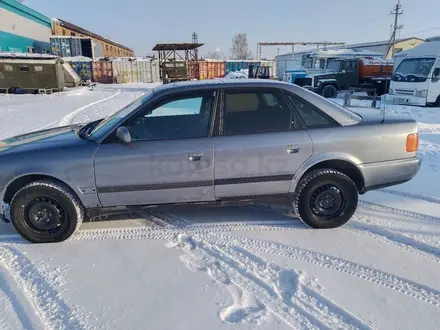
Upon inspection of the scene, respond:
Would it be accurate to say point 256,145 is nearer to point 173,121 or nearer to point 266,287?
point 173,121

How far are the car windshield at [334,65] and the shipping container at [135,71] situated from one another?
2174 cm

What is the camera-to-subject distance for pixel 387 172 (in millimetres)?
3551

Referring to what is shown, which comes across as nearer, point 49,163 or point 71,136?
point 49,163

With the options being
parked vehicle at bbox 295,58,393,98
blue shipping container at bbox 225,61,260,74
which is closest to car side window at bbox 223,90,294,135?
parked vehicle at bbox 295,58,393,98

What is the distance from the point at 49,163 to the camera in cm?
315

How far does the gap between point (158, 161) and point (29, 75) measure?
21.8 m

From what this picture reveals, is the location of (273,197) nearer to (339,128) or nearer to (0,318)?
(339,128)

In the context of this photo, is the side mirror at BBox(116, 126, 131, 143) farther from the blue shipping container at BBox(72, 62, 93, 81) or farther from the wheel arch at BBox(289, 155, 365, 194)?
the blue shipping container at BBox(72, 62, 93, 81)

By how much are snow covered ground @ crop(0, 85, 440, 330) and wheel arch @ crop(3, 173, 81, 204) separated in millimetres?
498

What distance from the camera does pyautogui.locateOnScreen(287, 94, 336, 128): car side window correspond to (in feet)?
11.3

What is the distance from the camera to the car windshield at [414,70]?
14.3 meters

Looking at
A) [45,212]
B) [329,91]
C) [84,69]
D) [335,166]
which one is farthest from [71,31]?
[335,166]

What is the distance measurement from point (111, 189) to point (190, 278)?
1.23m

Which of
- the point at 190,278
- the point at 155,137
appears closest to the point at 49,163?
the point at 155,137
